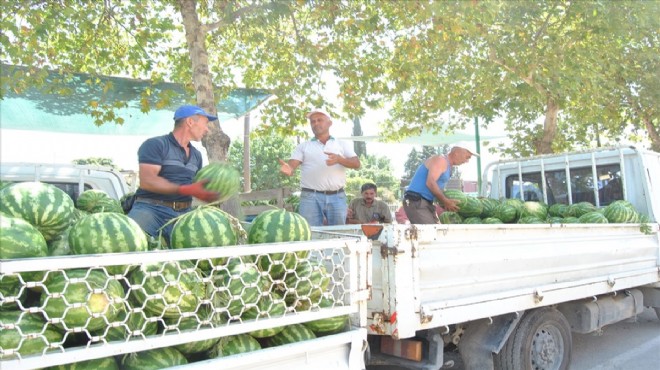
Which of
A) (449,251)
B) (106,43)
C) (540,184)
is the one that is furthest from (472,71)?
(449,251)

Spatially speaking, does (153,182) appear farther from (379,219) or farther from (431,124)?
(431,124)

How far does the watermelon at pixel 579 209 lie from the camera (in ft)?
21.5

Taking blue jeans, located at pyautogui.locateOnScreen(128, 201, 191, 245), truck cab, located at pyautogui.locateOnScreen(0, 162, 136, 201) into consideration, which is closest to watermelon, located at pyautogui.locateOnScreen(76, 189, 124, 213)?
blue jeans, located at pyautogui.locateOnScreen(128, 201, 191, 245)

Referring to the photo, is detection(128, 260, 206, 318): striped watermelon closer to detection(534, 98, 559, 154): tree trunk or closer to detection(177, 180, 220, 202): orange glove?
detection(177, 180, 220, 202): orange glove

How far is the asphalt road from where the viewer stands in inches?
223

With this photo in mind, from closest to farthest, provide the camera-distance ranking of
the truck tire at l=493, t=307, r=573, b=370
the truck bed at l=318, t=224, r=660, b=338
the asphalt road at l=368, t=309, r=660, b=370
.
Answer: the truck bed at l=318, t=224, r=660, b=338 < the truck tire at l=493, t=307, r=573, b=370 < the asphalt road at l=368, t=309, r=660, b=370

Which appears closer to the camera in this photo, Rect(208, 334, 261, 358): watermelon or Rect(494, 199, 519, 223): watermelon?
Rect(208, 334, 261, 358): watermelon

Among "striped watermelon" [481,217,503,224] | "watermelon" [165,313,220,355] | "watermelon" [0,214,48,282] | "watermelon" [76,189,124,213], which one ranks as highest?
"watermelon" [76,189,124,213]

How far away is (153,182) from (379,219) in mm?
5071

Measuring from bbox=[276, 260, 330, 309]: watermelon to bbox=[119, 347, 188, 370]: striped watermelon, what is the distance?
59cm

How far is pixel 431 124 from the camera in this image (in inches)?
574

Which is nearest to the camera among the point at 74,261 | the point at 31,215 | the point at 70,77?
the point at 74,261

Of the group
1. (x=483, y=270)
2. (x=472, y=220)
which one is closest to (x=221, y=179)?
(x=483, y=270)

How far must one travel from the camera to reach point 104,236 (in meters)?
2.33
